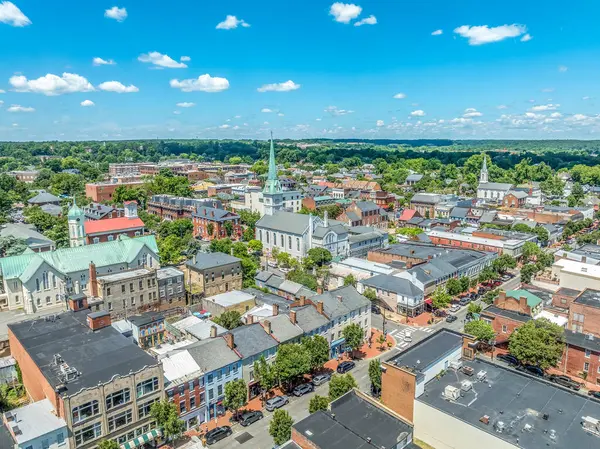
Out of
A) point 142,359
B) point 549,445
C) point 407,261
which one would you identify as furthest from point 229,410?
point 407,261

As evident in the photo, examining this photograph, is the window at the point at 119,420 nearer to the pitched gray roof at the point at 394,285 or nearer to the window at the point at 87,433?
the window at the point at 87,433

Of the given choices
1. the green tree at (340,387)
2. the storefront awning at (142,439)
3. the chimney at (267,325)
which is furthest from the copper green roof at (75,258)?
the green tree at (340,387)

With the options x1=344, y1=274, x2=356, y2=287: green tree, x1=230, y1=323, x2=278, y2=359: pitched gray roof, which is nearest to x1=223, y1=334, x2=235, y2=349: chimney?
x1=230, y1=323, x2=278, y2=359: pitched gray roof

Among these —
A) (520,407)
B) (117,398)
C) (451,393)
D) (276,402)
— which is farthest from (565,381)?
(117,398)

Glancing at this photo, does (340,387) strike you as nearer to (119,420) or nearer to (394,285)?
(119,420)

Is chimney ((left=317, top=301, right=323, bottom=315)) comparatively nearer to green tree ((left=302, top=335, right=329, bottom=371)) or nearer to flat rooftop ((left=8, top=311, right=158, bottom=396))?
green tree ((left=302, top=335, right=329, bottom=371))

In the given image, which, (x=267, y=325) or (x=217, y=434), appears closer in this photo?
(x=217, y=434)
